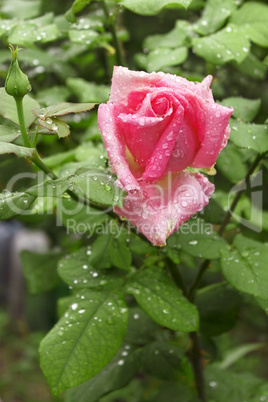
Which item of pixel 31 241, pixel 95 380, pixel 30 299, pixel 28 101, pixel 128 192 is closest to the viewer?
pixel 128 192

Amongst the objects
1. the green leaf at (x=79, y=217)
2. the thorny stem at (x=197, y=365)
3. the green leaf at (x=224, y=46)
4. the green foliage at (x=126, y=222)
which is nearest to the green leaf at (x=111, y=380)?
the green foliage at (x=126, y=222)

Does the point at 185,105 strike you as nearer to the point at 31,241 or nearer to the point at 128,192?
the point at 128,192

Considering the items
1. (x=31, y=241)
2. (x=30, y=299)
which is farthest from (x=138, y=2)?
(x=31, y=241)

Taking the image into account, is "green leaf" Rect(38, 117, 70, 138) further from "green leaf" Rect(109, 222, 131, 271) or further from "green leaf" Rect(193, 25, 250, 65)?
"green leaf" Rect(193, 25, 250, 65)

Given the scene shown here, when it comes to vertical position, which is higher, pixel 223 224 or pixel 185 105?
pixel 185 105

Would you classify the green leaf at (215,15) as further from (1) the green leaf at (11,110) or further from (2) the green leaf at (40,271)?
(2) the green leaf at (40,271)

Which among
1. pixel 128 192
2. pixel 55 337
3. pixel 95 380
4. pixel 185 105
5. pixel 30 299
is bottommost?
pixel 30 299

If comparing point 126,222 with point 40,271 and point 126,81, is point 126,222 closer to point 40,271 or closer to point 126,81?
point 126,81

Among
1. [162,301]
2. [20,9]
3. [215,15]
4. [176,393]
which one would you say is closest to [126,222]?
[162,301]
